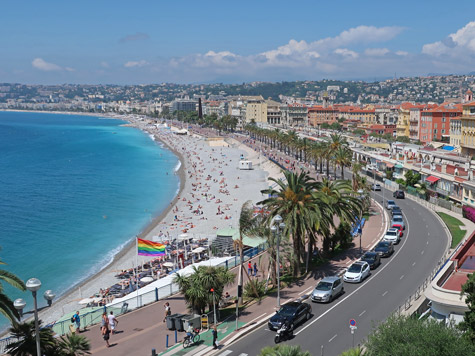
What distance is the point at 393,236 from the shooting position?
34.4 meters

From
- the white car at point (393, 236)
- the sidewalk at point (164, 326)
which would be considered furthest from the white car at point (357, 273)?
the white car at point (393, 236)

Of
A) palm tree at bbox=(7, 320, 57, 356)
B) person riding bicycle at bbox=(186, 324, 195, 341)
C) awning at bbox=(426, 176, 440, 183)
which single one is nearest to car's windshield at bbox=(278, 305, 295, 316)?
person riding bicycle at bbox=(186, 324, 195, 341)

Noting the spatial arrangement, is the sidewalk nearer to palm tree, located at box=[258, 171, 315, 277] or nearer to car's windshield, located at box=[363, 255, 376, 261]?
car's windshield, located at box=[363, 255, 376, 261]

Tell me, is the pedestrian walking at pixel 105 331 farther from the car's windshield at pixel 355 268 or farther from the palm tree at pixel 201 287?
the car's windshield at pixel 355 268

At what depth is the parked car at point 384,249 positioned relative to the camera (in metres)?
30.9

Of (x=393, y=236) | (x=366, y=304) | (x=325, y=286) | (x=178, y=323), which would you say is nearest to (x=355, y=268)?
(x=325, y=286)

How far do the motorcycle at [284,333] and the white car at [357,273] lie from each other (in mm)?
7716

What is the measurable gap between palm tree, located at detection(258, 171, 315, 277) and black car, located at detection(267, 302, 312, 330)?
5.46 metres

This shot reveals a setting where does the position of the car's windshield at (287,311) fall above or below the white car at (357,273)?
above

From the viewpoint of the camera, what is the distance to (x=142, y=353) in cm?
1852

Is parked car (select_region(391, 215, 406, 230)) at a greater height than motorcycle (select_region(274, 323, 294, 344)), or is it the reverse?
motorcycle (select_region(274, 323, 294, 344))

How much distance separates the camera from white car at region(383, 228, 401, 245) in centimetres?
3412

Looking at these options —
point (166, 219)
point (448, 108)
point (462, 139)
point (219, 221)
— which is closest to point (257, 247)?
point (219, 221)

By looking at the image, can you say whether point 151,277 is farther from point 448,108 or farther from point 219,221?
point 448,108
